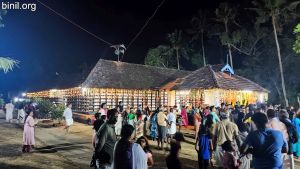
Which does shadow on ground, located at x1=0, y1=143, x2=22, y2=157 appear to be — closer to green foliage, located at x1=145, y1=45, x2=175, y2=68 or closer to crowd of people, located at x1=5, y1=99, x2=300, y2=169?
crowd of people, located at x1=5, y1=99, x2=300, y2=169

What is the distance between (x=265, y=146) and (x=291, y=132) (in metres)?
4.49

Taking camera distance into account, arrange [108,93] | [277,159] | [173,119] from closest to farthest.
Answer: [277,159] → [173,119] → [108,93]

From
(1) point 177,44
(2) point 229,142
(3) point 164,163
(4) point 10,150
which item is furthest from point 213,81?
(1) point 177,44

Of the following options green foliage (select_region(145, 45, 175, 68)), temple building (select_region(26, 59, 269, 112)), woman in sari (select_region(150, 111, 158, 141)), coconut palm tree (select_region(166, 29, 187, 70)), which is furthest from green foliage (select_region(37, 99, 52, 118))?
coconut palm tree (select_region(166, 29, 187, 70))

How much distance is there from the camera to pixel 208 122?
8516 millimetres

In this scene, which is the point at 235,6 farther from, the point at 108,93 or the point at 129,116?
the point at 129,116

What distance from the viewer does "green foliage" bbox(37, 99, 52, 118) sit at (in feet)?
91.5

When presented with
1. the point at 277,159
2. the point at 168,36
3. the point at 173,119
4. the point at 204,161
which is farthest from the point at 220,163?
the point at 168,36

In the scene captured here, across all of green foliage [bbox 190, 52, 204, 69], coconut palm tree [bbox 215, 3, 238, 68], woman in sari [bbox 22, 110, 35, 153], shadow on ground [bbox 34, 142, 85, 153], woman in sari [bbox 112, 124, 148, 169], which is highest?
coconut palm tree [bbox 215, 3, 238, 68]

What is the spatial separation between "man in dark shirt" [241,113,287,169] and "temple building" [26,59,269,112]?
18347mm

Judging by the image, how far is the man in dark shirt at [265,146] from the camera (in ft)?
16.4

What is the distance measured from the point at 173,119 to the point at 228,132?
6632 mm

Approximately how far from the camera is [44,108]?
1108 inches

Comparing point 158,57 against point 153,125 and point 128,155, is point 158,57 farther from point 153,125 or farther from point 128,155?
point 128,155
